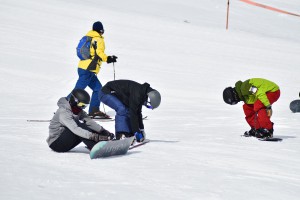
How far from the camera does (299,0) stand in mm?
39125

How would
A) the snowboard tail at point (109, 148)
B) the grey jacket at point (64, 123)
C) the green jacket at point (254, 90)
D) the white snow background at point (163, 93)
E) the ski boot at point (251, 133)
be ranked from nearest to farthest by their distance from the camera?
1. the white snow background at point (163, 93)
2. the snowboard tail at point (109, 148)
3. the grey jacket at point (64, 123)
4. the green jacket at point (254, 90)
5. the ski boot at point (251, 133)

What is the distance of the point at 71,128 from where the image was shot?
6.64 metres

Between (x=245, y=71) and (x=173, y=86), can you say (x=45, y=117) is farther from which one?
(x=245, y=71)

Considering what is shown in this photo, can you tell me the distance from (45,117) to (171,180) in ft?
17.2

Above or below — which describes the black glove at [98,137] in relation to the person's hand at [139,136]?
above

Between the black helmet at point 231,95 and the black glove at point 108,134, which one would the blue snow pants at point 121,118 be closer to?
the black glove at point 108,134

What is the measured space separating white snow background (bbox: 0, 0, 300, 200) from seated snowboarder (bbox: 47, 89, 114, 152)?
0.45 ft

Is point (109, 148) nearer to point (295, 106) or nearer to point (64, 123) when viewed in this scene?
point (64, 123)

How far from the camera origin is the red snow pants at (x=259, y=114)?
8680 mm

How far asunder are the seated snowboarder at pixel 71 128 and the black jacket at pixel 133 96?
74cm

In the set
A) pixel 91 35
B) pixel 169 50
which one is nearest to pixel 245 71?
pixel 169 50

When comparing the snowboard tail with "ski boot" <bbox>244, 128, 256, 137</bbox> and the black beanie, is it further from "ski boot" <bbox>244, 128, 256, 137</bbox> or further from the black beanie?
the black beanie

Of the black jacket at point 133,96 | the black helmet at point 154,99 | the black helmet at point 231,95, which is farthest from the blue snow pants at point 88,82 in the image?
the black helmet at point 154,99

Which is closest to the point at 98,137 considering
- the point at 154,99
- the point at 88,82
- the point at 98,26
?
the point at 154,99
